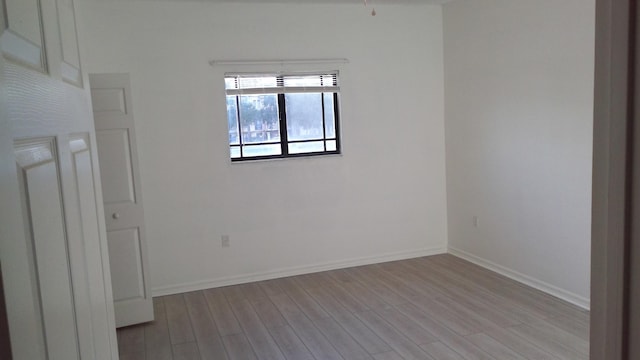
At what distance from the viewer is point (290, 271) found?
16.5 ft

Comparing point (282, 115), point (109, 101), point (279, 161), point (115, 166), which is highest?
point (109, 101)

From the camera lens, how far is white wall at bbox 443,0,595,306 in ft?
12.4

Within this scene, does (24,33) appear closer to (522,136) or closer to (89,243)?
(89,243)

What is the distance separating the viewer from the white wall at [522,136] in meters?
3.78

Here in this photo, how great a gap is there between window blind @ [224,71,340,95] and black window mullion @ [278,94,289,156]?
5.4 inches

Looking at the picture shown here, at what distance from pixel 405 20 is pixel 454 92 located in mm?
933

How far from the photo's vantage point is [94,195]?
1303 millimetres

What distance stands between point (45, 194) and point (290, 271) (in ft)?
14.5

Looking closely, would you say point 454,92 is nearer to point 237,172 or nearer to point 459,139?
point 459,139

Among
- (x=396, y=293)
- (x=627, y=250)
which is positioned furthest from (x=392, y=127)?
(x=627, y=250)

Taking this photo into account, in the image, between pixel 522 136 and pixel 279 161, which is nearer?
pixel 522 136

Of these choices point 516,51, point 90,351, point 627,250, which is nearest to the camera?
point 627,250

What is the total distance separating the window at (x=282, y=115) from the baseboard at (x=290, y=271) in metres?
1.19

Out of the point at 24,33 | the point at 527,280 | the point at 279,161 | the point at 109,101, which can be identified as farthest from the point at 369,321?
the point at 24,33
